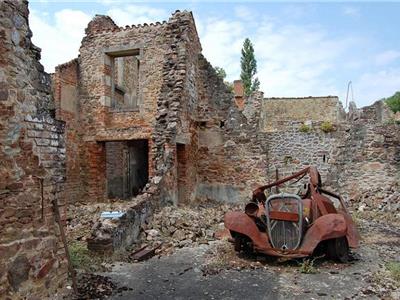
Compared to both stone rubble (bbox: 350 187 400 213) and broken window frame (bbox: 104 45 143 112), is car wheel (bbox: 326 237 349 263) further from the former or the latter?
broken window frame (bbox: 104 45 143 112)

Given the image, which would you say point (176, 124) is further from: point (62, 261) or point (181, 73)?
point (62, 261)

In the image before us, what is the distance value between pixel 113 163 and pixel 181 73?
5963 mm

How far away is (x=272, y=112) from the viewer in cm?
2880

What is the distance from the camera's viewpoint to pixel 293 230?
7.10 m

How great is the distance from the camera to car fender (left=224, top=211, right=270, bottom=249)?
7180 millimetres

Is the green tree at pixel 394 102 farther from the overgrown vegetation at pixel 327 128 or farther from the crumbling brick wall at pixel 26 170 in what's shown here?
the crumbling brick wall at pixel 26 170

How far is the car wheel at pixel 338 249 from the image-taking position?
6977 mm

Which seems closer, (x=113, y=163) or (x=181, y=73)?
(x=181, y=73)

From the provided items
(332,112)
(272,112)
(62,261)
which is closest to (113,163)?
(62,261)

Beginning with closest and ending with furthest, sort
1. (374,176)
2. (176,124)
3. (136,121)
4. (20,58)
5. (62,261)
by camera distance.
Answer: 1. (20,58)
2. (62,261)
3. (176,124)
4. (374,176)
5. (136,121)

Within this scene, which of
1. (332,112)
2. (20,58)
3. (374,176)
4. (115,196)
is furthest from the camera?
(332,112)

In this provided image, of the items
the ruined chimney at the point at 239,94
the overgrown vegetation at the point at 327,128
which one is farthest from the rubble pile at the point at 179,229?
the ruined chimney at the point at 239,94

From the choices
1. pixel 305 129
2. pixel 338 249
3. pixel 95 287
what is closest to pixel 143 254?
pixel 95 287

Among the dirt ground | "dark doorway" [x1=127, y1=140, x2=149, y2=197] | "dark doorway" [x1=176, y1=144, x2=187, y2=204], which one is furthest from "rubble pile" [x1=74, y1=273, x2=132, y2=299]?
"dark doorway" [x1=127, y1=140, x2=149, y2=197]
